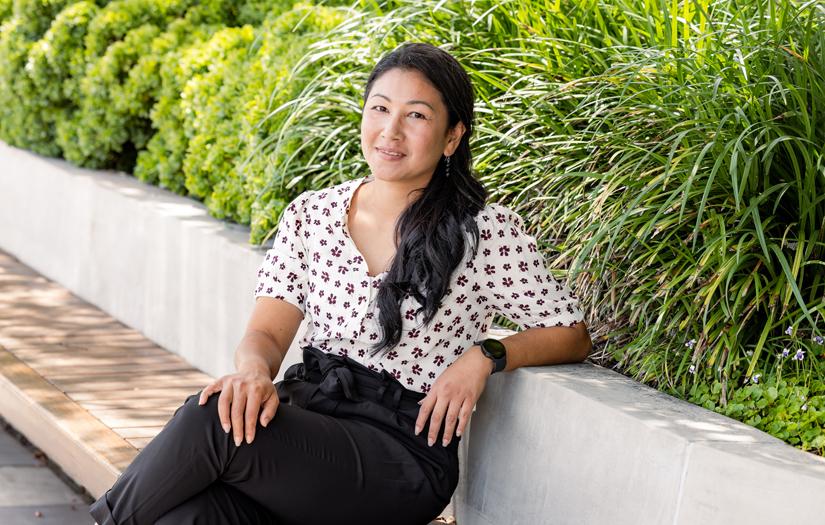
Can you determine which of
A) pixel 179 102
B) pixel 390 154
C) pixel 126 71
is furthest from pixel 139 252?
pixel 390 154

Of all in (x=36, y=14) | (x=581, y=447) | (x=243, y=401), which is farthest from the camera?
(x=36, y=14)

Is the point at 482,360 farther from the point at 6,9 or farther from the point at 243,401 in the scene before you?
the point at 6,9

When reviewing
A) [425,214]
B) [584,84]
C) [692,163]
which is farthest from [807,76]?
[425,214]

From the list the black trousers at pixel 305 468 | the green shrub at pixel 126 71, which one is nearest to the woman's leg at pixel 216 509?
the black trousers at pixel 305 468

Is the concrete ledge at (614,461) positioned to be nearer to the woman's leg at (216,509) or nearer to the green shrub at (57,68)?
the woman's leg at (216,509)

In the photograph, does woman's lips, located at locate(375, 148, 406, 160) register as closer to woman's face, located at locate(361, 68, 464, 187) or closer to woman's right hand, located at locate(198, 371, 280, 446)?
woman's face, located at locate(361, 68, 464, 187)

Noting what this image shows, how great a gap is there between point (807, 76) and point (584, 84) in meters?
0.77

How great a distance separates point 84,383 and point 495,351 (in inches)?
85.5

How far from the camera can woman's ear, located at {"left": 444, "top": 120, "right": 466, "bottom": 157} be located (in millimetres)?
3207

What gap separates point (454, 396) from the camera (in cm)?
306

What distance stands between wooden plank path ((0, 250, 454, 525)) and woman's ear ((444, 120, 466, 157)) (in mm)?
1059

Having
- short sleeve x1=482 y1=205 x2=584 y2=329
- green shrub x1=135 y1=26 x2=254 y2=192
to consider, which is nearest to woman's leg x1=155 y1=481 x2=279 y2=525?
short sleeve x1=482 y1=205 x2=584 y2=329

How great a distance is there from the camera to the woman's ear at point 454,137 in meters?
3.21

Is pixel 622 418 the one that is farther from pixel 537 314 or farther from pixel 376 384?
pixel 376 384
